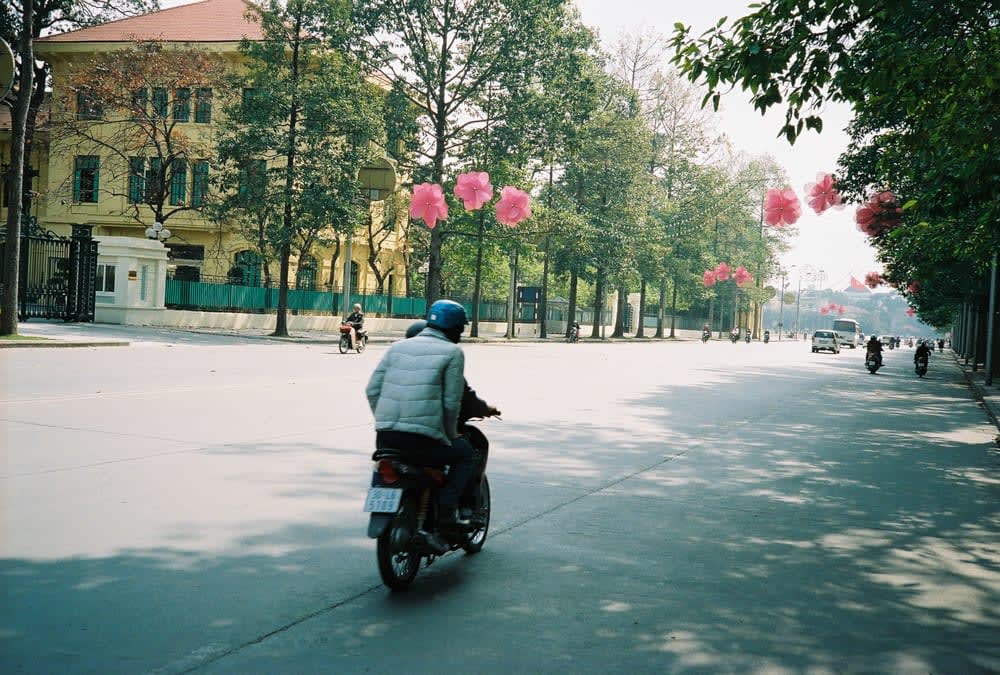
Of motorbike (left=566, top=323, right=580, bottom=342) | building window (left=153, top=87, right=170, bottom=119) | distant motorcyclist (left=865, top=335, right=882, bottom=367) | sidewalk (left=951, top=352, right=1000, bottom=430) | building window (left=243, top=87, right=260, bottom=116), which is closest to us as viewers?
sidewalk (left=951, top=352, right=1000, bottom=430)

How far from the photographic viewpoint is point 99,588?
4.86 meters

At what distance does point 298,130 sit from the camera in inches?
1374

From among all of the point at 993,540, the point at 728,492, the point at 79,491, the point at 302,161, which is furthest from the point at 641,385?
the point at 302,161

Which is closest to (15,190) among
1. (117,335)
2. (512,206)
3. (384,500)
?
(117,335)

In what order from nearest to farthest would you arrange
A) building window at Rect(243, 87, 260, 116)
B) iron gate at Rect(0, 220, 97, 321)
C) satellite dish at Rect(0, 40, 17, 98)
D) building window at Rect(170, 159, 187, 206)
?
satellite dish at Rect(0, 40, 17, 98) < iron gate at Rect(0, 220, 97, 321) < building window at Rect(243, 87, 260, 116) < building window at Rect(170, 159, 187, 206)

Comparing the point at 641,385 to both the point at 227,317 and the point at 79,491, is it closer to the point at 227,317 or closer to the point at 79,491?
the point at 79,491

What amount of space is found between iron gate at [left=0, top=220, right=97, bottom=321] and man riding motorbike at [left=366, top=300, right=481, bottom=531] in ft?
93.8

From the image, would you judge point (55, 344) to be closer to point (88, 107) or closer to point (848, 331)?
point (88, 107)

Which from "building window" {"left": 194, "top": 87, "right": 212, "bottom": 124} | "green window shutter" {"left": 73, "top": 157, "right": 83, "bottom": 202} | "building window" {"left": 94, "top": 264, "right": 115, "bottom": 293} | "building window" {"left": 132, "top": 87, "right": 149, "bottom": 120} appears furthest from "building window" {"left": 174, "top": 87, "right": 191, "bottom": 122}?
"building window" {"left": 94, "top": 264, "right": 115, "bottom": 293}

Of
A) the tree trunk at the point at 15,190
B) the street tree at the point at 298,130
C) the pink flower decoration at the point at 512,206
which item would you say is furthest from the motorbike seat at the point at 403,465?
the street tree at the point at 298,130

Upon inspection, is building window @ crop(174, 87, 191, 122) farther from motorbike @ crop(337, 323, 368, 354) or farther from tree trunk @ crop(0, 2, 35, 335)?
motorbike @ crop(337, 323, 368, 354)

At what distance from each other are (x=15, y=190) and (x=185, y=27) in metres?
29.4

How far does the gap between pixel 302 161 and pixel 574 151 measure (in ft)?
38.1

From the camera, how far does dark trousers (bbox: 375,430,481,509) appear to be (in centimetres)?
527
